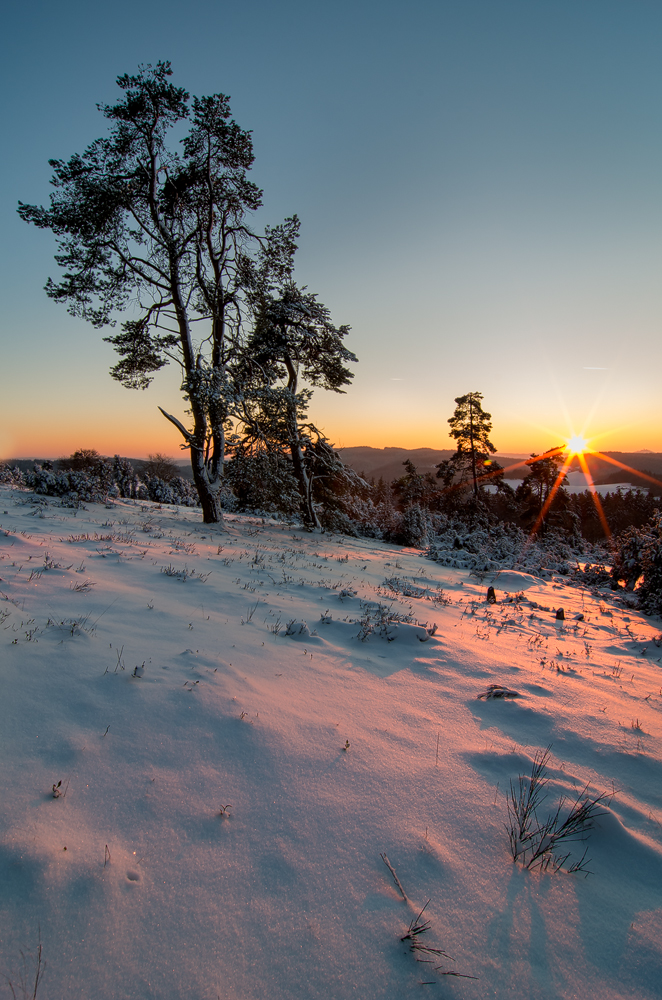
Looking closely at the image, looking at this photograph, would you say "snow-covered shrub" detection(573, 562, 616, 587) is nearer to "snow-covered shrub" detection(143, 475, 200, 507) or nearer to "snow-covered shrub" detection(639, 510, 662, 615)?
"snow-covered shrub" detection(639, 510, 662, 615)

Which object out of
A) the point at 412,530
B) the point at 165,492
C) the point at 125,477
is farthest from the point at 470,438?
the point at 125,477

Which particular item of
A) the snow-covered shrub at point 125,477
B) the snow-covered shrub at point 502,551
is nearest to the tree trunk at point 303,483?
the snow-covered shrub at point 502,551

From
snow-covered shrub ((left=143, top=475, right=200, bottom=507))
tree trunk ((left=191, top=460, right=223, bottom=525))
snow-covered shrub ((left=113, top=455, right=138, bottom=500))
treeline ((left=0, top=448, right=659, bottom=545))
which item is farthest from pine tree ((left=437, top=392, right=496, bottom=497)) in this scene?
snow-covered shrub ((left=113, top=455, right=138, bottom=500))

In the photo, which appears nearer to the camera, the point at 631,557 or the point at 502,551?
the point at 631,557

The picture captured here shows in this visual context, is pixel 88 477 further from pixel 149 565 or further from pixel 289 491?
pixel 149 565

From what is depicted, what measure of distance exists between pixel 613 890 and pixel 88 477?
54.0 feet

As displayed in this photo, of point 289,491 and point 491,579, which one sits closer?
point 491,579

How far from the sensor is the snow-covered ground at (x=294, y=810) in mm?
1388

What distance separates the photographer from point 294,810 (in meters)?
2.03

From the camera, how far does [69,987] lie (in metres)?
1.22

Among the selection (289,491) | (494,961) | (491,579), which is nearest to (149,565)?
(494,961)

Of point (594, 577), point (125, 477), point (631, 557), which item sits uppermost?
point (125, 477)

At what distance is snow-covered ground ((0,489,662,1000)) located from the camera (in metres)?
1.39

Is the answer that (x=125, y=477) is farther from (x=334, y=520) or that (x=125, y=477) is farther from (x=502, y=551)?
(x=502, y=551)
